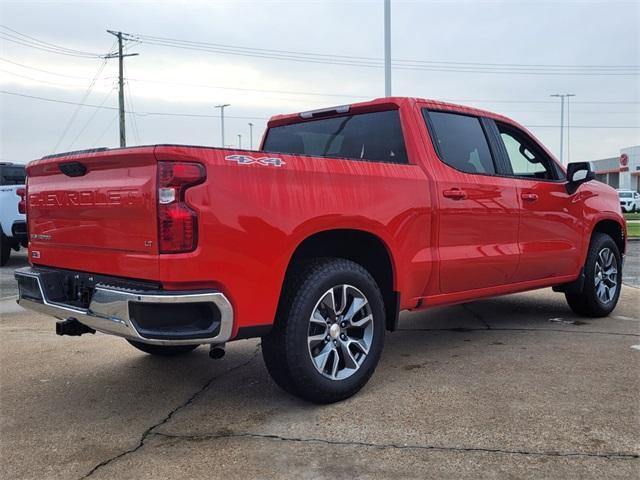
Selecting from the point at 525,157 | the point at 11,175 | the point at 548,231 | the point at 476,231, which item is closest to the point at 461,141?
the point at 476,231

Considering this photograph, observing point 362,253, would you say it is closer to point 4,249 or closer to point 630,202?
point 4,249

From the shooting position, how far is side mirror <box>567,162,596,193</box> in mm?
5461

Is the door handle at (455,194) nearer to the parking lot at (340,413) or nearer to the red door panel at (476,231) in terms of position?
the red door panel at (476,231)

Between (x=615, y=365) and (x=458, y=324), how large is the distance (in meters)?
1.74

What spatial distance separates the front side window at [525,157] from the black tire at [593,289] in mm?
901

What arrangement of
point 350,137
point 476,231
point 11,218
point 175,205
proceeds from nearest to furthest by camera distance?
point 175,205
point 476,231
point 350,137
point 11,218

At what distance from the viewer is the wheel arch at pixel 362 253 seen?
363cm

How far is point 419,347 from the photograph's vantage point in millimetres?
4977

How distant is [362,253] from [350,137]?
41.7 inches

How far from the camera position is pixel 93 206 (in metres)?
3.30

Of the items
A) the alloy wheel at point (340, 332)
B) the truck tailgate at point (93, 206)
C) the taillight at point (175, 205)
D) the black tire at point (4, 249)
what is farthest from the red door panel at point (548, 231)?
the black tire at point (4, 249)

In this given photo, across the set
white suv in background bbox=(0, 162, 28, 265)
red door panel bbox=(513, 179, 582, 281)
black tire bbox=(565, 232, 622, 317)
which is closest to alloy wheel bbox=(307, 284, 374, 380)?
red door panel bbox=(513, 179, 582, 281)

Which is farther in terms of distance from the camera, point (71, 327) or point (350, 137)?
point (350, 137)

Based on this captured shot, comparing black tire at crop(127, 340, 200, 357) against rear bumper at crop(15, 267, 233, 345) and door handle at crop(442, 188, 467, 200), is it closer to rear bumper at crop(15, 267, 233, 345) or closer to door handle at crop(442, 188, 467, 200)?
rear bumper at crop(15, 267, 233, 345)
